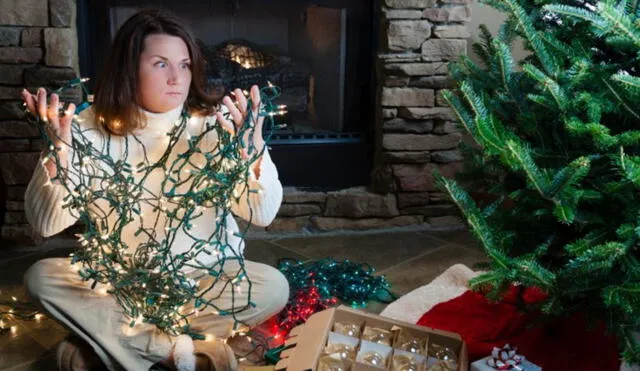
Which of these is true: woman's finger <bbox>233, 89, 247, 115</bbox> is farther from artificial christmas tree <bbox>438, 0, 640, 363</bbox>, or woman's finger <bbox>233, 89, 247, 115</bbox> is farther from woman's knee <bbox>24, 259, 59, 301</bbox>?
woman's knee <bbox>24, 259, 59, 301</bbox>

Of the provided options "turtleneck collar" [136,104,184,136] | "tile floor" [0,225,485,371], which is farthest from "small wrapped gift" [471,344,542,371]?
"turtleneck collar" [136,104,184,136]

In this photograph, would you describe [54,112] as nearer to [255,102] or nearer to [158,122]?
[158,122]

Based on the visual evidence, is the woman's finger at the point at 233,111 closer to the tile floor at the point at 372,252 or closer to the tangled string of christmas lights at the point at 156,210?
the tangled string of christmas lights at the point at 156,210

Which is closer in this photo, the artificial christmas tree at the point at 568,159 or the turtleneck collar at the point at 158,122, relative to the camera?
the artificial christmas tree at the point at 568,159

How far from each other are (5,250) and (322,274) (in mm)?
1189

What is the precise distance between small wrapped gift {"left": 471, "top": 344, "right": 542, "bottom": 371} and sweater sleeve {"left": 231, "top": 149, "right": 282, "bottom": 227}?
0.60 metres

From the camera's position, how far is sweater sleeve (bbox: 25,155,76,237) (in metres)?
1.63

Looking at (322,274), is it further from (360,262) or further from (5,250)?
(5,250)

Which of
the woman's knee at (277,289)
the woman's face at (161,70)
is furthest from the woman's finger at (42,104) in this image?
the woman's knee at (277,289)

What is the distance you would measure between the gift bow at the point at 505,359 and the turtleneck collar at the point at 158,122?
92 centimetres

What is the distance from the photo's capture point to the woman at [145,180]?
1.70m

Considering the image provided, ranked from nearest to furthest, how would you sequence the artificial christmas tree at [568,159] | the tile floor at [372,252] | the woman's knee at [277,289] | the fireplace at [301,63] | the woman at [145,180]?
the artificial christmas tree at [568,159]
the woman at [145,180]
the woman's knee at [277,289]
the tile floor at [372,252]
the fireplace at [301,63]

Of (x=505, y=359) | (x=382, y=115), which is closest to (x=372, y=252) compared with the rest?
(x=382, y=115)

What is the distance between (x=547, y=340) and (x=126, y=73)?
4.00 feet
